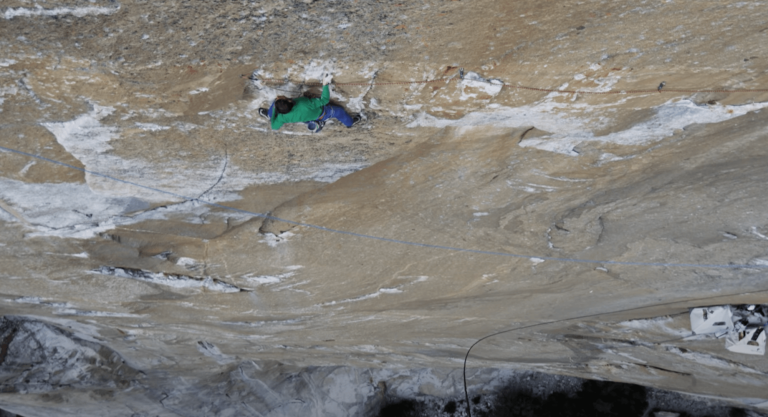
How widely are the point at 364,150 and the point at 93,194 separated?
166 centimetres

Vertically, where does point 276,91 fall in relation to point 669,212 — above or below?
above

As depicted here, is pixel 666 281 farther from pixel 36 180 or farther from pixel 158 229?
pixel 36 180

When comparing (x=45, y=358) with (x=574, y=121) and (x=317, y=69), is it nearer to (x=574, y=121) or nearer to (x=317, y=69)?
(x=317, y=69)

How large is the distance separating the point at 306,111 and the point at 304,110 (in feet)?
0.04

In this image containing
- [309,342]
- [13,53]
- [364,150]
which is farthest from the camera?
[309,342]

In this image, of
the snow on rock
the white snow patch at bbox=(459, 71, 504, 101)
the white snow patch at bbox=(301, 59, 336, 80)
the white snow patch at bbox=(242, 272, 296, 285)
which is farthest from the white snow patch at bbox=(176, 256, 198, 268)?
the snow on rock

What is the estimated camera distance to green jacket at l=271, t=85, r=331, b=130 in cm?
220

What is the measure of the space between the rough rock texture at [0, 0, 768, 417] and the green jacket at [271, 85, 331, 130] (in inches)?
2.5

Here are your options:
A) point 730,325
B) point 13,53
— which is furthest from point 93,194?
point 730,325

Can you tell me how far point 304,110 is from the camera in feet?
7.30

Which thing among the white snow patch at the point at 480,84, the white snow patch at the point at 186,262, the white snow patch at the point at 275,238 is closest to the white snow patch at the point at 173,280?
the white snow patch at the point at 186,262

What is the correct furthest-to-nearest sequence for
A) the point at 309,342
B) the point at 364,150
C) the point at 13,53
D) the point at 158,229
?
the point at 309,342
the point at 158,229
the point at 364,150
the point at 13,53

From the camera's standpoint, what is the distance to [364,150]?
2.65 meters

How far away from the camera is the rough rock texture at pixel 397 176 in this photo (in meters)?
1.96
